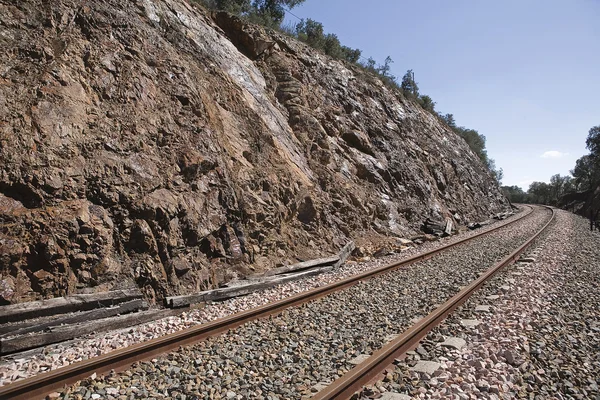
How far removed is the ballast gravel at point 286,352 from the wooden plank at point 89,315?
1.51m

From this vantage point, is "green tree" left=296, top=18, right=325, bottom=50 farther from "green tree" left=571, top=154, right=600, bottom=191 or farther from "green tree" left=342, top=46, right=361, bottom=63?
"green tree" left=571, top=154, right=600, bottom=191

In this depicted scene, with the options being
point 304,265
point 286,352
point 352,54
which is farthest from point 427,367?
point 352,54

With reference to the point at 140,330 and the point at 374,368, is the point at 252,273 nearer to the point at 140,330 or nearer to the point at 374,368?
the point at 140,330

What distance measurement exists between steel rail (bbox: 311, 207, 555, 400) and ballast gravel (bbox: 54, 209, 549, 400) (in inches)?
9.5

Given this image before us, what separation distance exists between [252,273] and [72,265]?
3.75 meters

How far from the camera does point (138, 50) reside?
10.1 m

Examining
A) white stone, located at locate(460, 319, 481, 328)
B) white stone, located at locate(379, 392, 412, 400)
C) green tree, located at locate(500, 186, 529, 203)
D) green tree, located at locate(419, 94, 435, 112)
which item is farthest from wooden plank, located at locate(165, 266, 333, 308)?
green tree, located at locate(500, 186, 529, 203)

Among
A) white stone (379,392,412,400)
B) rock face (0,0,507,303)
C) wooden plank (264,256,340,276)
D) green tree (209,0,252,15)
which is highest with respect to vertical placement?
green tree (209,0,252,15)

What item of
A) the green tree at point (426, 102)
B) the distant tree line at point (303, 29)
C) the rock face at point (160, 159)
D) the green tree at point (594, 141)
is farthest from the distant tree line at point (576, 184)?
the rock face at point (160, 159)

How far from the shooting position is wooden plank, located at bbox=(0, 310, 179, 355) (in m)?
4.48

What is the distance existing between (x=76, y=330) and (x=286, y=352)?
292cm

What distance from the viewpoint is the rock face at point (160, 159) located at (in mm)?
6262

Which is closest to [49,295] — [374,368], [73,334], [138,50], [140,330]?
[73,334]

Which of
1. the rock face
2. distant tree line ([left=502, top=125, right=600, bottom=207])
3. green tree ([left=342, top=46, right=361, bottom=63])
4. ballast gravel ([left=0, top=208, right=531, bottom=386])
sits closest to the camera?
ballast gravel ([left=0, top=208, right=531, bottom=386])
